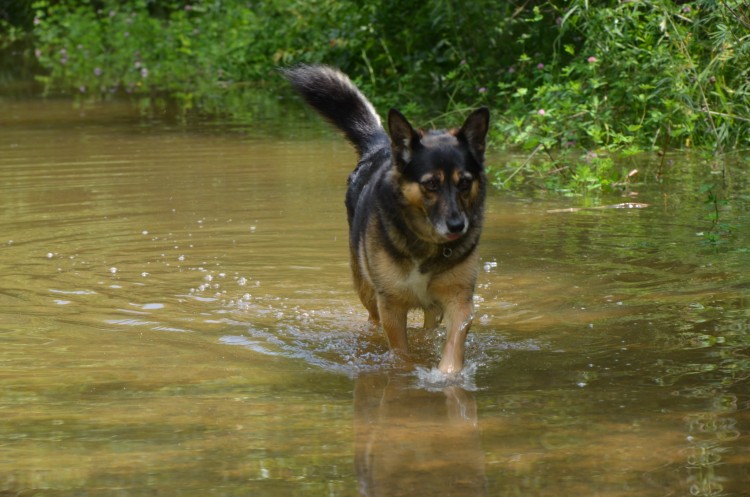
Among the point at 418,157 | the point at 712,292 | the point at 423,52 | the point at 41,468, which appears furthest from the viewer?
the point at 423,52

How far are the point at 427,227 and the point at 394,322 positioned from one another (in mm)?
532

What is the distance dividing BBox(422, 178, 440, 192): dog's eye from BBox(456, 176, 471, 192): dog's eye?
102 mm

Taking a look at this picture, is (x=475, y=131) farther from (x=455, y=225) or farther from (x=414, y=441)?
(x=414, y=441)

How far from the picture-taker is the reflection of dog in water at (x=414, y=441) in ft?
13.3

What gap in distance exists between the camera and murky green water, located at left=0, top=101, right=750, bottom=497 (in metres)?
4.21

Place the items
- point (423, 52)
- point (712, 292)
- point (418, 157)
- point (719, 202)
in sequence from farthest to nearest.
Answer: point (423, 52) < point (719, 202) < point (712, 292) < point (418, 157)

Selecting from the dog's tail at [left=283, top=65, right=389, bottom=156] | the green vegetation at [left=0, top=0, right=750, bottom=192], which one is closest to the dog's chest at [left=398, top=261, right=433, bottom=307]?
the dog's tail at [left=283, top=65, right=389, bottom=156]

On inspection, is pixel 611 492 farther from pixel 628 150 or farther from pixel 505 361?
pixel 628 150

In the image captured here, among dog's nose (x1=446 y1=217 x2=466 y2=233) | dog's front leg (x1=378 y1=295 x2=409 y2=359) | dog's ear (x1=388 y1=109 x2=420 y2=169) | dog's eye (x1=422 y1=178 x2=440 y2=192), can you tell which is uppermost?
dog's ear (x1=388 y1=109 x2=420 y2=169)

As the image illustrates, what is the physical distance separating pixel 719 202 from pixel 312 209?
3185 millimetres

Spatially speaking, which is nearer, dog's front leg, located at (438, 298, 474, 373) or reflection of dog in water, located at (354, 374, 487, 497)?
Answer: reflection of dog in water, located at (354, 374, 487, 497)

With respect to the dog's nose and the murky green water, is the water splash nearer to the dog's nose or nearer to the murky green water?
the murky green water

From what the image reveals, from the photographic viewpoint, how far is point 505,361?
5781 millimetres

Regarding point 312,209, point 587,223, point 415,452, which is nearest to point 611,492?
point 415,452
